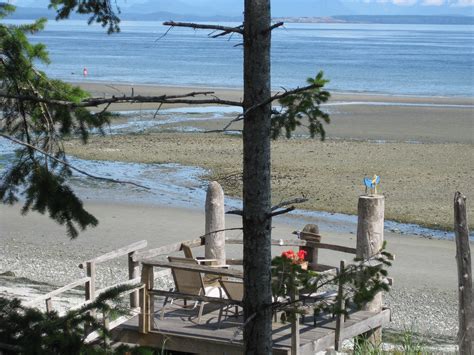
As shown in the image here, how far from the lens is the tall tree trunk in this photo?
5.03 meters

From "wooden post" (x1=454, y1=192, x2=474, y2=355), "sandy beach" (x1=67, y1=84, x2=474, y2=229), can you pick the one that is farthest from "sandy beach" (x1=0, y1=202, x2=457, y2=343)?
"wooden post" (x1=454, y1=192, x2=474, y2=355)

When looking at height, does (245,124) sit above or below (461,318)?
above

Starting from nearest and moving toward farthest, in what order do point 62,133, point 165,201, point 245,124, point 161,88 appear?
point 245,124 → point 62,133 → point 165,201 → point 161,88

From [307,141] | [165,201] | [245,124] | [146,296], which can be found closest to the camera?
[245,124]

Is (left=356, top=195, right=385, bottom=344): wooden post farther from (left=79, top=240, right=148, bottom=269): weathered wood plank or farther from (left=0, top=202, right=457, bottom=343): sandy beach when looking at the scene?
(left=79, top=240, right=148, bottom=269): weathered wood plank

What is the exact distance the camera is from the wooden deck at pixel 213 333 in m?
9.03

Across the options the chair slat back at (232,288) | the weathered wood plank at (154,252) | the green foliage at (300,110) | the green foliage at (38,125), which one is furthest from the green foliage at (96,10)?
the weathered wood plank at (154,252)

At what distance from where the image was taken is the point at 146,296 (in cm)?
929

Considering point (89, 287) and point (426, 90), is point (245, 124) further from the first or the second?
point (426, 90)

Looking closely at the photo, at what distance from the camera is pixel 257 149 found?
5.04 m

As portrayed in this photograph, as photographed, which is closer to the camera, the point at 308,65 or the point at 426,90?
the point at 426,90

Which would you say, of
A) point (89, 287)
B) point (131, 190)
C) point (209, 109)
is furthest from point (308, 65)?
point (89, 287)

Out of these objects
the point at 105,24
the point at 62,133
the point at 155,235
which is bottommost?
the point at 155,235

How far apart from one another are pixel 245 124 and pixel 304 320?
16.7ft
